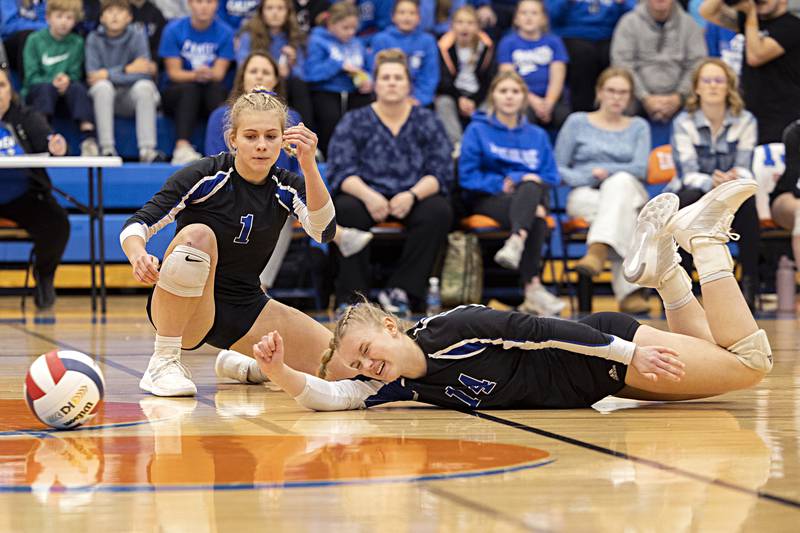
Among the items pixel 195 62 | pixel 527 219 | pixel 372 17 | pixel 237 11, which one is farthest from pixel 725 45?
pixel 195 62

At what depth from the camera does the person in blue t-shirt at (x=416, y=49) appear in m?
9.17

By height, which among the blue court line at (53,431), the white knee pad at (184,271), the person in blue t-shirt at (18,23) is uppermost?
the person in blue t-shirt at (18,23)

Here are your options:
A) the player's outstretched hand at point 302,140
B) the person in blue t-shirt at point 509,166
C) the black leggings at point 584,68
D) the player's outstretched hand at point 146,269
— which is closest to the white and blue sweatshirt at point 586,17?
the black leggings at point 584,68

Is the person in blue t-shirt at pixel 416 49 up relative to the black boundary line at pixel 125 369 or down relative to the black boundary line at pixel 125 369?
up

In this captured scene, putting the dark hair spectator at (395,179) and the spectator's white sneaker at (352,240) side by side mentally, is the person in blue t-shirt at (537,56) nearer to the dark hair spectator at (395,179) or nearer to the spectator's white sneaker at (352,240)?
the dark hair spectator at (395,179)

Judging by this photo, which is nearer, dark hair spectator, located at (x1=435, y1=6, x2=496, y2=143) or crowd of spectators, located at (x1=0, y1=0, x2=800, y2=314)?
crowd of spectators, located at (x1=0, y1=0, x2=800, y2=314)

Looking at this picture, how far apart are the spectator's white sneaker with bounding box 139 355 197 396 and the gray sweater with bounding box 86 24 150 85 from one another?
18.2 ft

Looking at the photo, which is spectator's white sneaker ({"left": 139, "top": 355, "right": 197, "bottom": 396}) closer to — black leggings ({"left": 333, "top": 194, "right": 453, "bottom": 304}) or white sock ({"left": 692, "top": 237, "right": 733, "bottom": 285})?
white sock ({"left": 692, "top": 237, "right": 733, "bottom": 285})

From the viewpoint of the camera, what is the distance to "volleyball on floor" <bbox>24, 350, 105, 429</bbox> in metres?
3.23

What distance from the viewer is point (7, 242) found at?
9.23m

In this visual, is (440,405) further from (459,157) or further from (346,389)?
(459,157)

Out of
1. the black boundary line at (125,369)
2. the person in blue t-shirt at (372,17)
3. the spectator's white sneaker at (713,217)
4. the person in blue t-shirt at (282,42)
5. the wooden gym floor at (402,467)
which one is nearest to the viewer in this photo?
the wooden gym floor at (402,467)

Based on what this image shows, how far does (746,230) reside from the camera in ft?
25.7

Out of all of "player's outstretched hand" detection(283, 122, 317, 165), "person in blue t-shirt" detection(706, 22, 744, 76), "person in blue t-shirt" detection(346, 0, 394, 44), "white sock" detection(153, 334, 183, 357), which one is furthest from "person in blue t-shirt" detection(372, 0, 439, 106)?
"player's outstretched hand" detection(283, 122, 317, 165)
